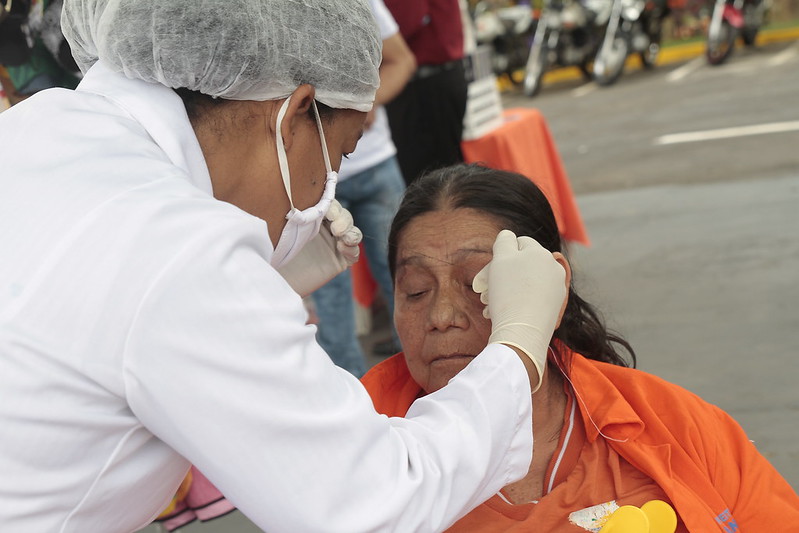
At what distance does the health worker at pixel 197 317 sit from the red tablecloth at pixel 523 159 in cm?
297

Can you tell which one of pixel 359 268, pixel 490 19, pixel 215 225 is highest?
pixel 215 225

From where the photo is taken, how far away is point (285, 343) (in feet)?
3.78

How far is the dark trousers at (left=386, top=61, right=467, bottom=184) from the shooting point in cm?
400

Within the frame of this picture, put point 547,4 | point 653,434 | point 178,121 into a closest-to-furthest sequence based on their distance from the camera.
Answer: point 178,121 < point 653,434 < point 547,4

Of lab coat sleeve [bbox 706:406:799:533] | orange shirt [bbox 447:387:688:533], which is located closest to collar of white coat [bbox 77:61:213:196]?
orange shirt [bbox 447:387:688:533]

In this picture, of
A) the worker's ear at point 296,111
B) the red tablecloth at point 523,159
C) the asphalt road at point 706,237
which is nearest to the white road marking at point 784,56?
the asphalt road at point 706,237

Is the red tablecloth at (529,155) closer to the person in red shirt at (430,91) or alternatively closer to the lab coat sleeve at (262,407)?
the person in red shirt at (430,91)

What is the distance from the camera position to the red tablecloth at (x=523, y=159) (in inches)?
178

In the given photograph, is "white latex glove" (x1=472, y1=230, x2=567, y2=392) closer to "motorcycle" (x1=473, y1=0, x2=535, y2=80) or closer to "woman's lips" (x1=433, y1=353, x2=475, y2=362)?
"woman's lips" (x1=433, y1=353, x2=475, y2=362)

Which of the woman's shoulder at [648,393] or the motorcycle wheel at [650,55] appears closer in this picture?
the woman's shoulder at [648,393]

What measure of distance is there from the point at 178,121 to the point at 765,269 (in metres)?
3.71

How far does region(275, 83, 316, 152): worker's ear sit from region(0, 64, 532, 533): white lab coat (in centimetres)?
16

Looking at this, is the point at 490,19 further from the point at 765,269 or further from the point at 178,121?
the point at 178,121

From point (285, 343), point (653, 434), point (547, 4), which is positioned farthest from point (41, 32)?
point (547, 4)
